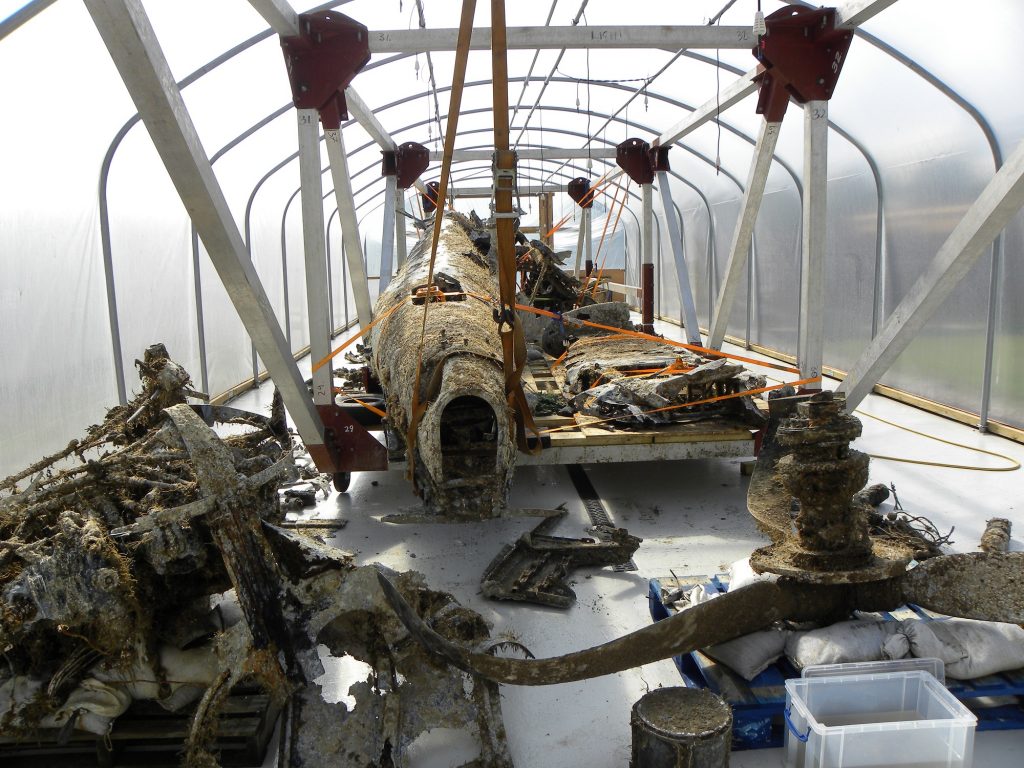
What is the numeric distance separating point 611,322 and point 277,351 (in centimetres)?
638

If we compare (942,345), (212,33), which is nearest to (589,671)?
(212,33)

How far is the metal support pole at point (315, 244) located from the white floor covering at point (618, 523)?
111 cm

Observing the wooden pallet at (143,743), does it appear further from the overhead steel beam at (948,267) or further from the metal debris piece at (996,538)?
the overhead steel beam at (948,267)

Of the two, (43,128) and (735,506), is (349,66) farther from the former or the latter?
(735,506)

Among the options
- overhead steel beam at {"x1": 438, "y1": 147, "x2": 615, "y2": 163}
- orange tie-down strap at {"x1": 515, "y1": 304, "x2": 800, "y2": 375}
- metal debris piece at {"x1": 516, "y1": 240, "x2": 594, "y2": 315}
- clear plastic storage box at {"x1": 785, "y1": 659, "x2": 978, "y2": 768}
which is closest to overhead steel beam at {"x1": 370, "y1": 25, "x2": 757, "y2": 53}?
orange tie-down strap at {"x1": 515, "y1": 304, "x2": 800, "y2": 375}

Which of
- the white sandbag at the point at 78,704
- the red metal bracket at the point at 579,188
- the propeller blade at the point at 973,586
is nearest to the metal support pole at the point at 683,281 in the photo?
the red metal bracket at the point at 579,188

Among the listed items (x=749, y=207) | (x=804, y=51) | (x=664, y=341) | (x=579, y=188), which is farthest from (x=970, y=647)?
(x=579, y=188)

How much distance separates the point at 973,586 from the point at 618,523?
108 inches

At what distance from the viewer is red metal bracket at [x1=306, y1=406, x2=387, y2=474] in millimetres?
5824

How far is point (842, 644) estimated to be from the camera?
311 centimetres

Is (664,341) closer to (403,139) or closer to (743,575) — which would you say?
(743,575)

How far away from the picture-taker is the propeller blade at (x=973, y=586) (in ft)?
9.84

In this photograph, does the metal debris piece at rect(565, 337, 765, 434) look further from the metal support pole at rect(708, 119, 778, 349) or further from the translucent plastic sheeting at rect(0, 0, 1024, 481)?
the translucent plastic sheeting at rect(0, 0, 1024, 481)

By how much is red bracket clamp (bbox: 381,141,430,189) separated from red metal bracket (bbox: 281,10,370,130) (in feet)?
13.9
